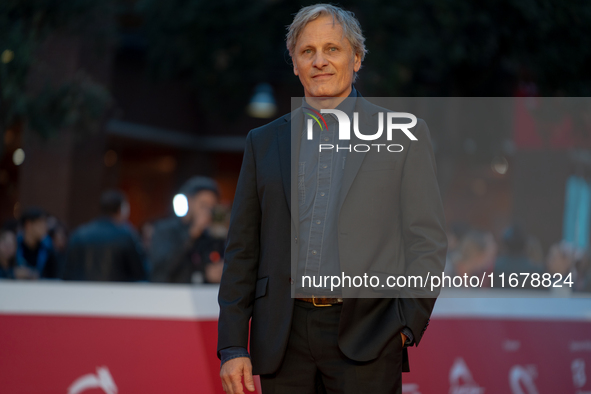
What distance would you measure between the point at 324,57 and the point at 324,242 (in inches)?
23.7

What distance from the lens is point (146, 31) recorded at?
11.5 metres

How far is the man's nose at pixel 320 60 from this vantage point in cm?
211

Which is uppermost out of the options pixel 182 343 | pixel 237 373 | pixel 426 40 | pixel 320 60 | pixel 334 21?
pixel 426 40

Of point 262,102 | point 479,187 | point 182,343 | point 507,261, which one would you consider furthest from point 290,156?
point 479,187

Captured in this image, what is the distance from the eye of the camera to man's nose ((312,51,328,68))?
2.11m

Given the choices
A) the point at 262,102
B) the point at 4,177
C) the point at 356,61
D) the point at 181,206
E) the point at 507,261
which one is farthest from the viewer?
the point at 4,177

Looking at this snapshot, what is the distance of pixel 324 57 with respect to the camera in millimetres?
2117

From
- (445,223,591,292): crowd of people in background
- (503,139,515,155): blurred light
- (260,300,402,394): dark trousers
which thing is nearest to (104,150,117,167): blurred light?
(503,139,515,155): blurred light

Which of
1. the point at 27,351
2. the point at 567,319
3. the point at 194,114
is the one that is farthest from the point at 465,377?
the point at 194,114

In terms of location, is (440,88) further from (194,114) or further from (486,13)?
(194,114)

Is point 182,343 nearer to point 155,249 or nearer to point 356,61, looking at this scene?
point 356,61

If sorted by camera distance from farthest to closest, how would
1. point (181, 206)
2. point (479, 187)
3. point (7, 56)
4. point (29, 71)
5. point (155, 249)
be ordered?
point (479, 187) → point (29, 71) → point (7, 56) → point (181, 206) → point (155, 249)

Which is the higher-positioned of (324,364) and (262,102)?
(262,102)

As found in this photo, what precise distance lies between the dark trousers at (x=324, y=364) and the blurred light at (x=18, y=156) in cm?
1118
